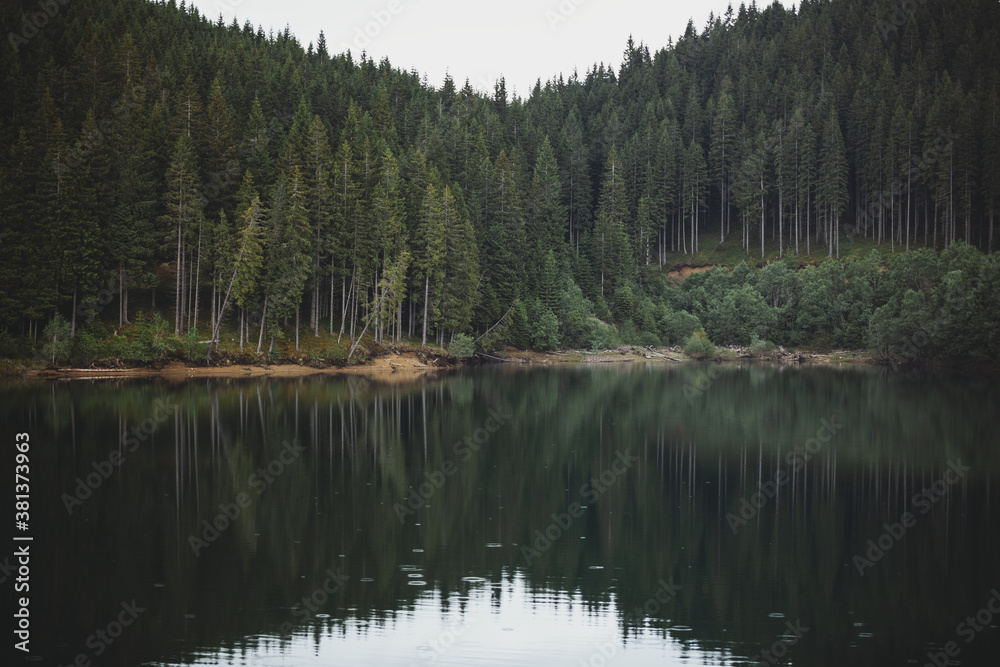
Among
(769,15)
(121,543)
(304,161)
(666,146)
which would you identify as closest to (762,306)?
(666,146)

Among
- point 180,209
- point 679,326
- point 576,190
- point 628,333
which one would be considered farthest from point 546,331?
point 180,209

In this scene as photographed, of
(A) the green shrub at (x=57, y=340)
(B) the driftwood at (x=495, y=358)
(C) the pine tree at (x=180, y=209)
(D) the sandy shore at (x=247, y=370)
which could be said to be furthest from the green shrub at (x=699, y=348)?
(A) the green shrub at (x=57, y=340)

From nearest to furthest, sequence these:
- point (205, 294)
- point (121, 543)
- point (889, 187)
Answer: point (121, 543) < point (205, 294) < point (889, 187)

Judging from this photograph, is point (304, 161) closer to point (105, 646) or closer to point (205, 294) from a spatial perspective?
point (205, 294)

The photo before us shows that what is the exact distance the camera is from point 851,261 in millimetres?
108250

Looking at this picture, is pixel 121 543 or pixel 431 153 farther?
pixel 431 153

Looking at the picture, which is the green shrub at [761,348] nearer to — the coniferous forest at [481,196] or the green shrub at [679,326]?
the coniferous forest at [481,196]

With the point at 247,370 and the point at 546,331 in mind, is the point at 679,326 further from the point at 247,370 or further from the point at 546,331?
the point at 247,370

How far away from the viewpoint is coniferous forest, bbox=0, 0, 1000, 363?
7112 centimetres

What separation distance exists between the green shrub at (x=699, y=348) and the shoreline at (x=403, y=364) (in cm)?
113

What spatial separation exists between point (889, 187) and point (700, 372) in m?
58.7

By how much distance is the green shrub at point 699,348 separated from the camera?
341ft

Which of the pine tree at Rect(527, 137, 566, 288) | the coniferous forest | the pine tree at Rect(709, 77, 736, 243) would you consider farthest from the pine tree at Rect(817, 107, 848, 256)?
the pine tree at Rect(527, 137, 566, 288)

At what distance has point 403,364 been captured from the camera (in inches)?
3228
